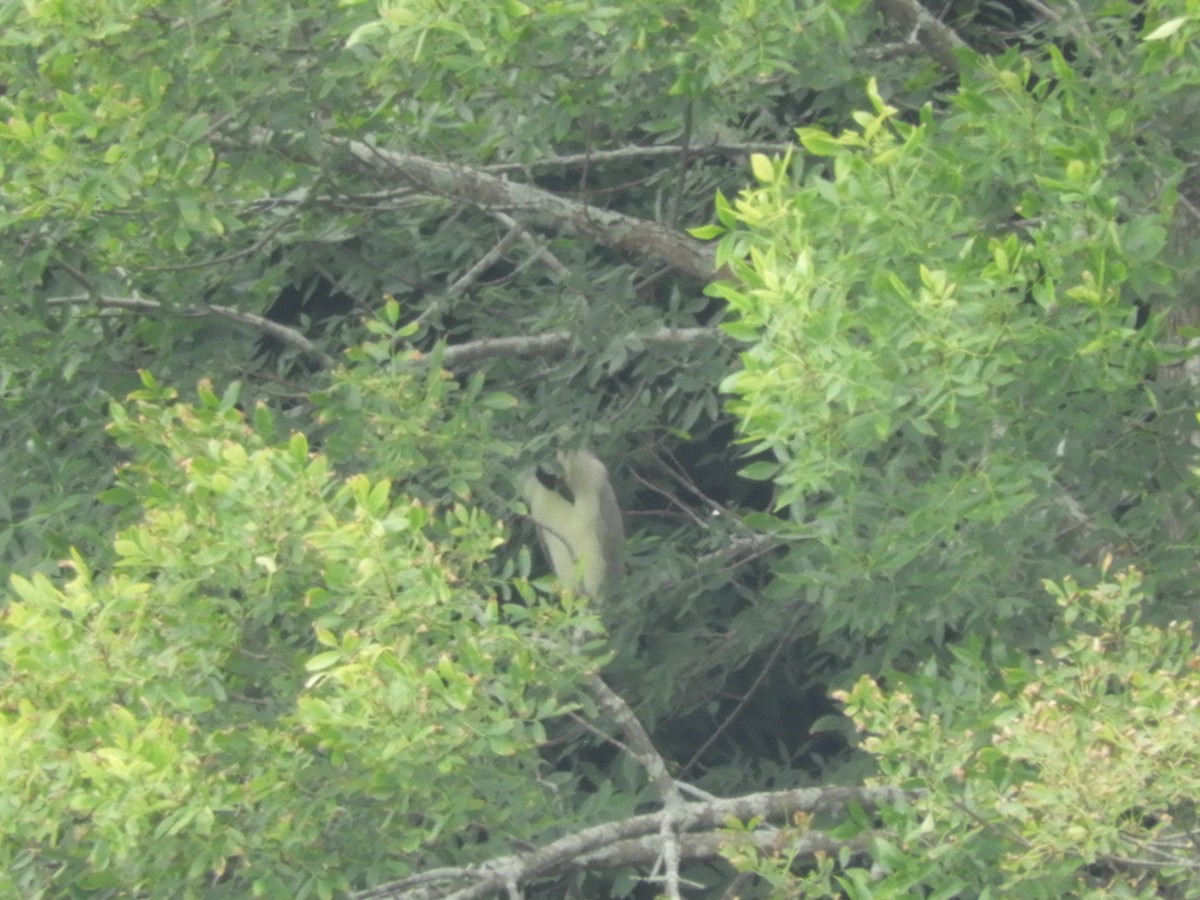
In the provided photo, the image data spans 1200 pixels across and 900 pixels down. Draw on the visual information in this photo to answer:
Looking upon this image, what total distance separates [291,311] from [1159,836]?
4398 millimetres

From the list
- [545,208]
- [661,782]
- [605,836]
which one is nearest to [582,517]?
[545,208]

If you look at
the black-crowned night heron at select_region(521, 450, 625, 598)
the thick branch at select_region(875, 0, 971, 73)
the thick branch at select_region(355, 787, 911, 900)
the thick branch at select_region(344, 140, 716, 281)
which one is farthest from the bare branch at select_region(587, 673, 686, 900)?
the black-crowned night heron at select_region(521, 450, 625, 598)

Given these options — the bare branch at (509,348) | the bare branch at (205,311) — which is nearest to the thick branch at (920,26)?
the bare branch at (509,348)

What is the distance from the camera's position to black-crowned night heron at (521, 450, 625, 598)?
21.9ft

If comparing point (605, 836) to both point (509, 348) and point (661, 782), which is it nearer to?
point (661, 782)

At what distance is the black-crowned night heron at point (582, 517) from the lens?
6.66 m

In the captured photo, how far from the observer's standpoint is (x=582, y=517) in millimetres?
6883

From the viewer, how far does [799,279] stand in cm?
321

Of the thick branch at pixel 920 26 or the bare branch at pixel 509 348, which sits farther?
the bare branch at pixel 509 348

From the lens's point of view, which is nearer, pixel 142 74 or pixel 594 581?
pixel 142 74

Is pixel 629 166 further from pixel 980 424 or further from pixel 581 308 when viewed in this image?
pixel 980 424

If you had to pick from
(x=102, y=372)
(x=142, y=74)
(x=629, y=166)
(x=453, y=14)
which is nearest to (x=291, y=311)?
(x=629, y=166)

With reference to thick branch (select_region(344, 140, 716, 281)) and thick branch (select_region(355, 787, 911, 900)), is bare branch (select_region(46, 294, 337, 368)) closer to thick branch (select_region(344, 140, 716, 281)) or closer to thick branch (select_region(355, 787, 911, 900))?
thick branch (select_region(344, 140, 716, 281))

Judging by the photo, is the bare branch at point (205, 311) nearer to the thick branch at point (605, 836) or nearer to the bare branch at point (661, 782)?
the bare branch at point (661, 782)
